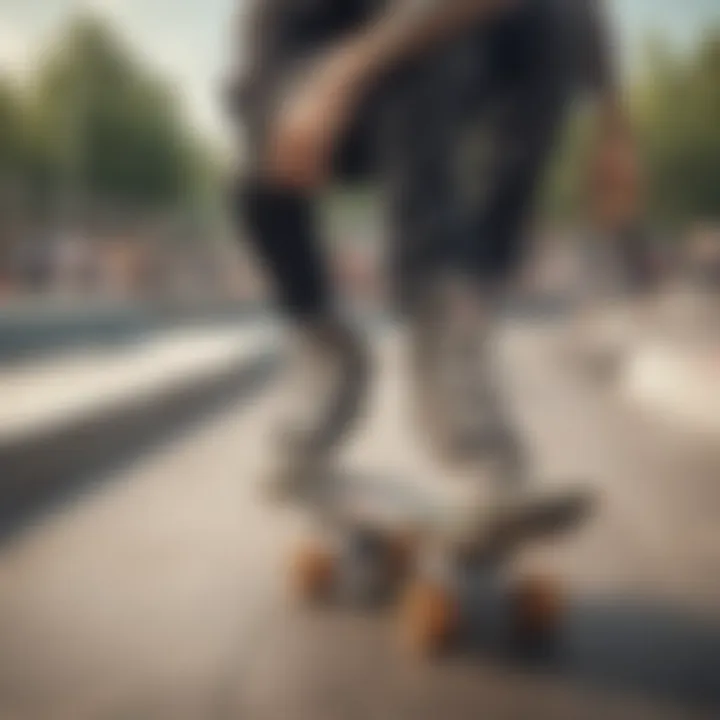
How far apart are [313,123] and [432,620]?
312mm

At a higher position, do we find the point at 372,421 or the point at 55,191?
the point at 55,191

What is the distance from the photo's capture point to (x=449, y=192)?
537 mm

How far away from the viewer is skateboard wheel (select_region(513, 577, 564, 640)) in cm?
60

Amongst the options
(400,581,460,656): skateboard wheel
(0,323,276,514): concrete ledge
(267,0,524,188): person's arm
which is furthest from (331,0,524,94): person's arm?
(400,581,460,656): skateboard wheel

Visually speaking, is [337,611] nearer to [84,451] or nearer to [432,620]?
[432,620]

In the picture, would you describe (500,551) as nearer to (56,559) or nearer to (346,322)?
(346,322)

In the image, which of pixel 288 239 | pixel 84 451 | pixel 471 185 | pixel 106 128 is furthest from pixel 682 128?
pixel 84 451

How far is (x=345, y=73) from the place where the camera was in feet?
1.77

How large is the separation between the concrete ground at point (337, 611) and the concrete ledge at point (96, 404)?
1.8 inches

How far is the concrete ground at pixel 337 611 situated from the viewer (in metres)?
0.56

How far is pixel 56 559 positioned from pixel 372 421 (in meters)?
0.25

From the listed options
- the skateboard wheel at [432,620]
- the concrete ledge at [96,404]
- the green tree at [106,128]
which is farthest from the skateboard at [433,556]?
the green tree at [106,128]

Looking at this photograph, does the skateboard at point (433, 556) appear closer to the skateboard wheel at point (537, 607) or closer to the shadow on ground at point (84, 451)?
the skateboard wheel at point (537, 607)

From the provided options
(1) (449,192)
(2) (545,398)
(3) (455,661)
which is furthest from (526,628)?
(1) (449,192)
